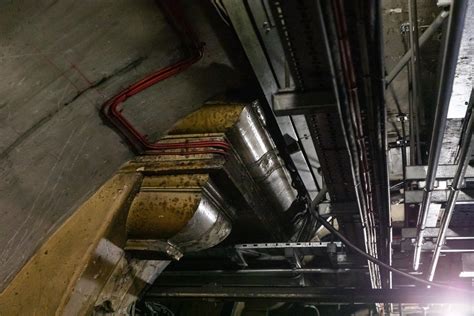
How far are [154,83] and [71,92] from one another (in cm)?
37

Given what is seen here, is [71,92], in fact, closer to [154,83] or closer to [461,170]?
[154,83]

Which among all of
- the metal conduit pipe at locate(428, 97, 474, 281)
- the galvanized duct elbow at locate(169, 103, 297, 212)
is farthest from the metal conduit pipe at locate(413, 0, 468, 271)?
the galvanized duct elbow at locate(169, 103, 297, 212)

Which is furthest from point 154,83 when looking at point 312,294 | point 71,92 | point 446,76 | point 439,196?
point 312,294

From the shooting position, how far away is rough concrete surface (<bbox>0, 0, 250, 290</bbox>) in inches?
68.4

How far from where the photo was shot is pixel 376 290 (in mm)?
2920

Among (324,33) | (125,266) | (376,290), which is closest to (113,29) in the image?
(324,33)

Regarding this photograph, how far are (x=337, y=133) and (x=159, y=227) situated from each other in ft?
3.32

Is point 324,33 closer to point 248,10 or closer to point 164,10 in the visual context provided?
point 248,10

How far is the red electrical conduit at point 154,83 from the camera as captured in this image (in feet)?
6.15

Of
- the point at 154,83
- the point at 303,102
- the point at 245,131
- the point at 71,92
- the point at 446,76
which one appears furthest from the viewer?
the point at 245,131

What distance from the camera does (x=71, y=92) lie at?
1977 mm

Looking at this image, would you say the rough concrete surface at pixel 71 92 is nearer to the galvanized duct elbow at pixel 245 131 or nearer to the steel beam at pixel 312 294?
the galvanized duct elbow at pixel 245 131

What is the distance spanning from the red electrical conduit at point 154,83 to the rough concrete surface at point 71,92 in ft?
0.12

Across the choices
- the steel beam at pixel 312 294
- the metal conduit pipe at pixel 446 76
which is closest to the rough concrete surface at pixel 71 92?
the metal conduit pipe at pixel 446 76
